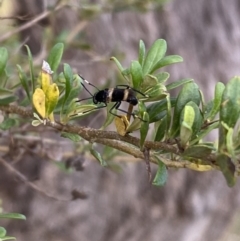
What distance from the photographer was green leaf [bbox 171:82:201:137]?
1.79 ft

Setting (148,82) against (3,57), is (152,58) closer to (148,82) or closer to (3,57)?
(148,82)

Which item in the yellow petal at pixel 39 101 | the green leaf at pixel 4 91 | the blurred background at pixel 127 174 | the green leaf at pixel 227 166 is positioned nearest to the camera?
the green leaf at pixel 227 166

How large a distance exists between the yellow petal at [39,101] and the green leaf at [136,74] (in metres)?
0.12

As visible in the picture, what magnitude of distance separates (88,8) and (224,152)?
82 cm

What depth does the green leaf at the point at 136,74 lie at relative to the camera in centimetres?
56

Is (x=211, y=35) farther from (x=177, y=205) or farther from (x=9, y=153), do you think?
(x=9, y=153)

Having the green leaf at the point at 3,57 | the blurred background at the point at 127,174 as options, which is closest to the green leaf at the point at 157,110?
the green leaf at the point at 3,57

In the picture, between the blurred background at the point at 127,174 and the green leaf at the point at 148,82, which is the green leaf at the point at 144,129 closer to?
the green leaf at the point at 148,82

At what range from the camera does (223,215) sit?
83.7 inches

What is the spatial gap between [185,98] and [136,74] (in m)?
0.07

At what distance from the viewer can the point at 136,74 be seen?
56 centimetres

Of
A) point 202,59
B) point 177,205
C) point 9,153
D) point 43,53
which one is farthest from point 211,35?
point 9,153

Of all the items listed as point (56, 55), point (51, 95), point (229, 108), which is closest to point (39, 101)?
point (51, 95)

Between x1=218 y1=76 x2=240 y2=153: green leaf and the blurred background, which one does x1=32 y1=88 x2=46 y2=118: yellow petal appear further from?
→ the blurred background
